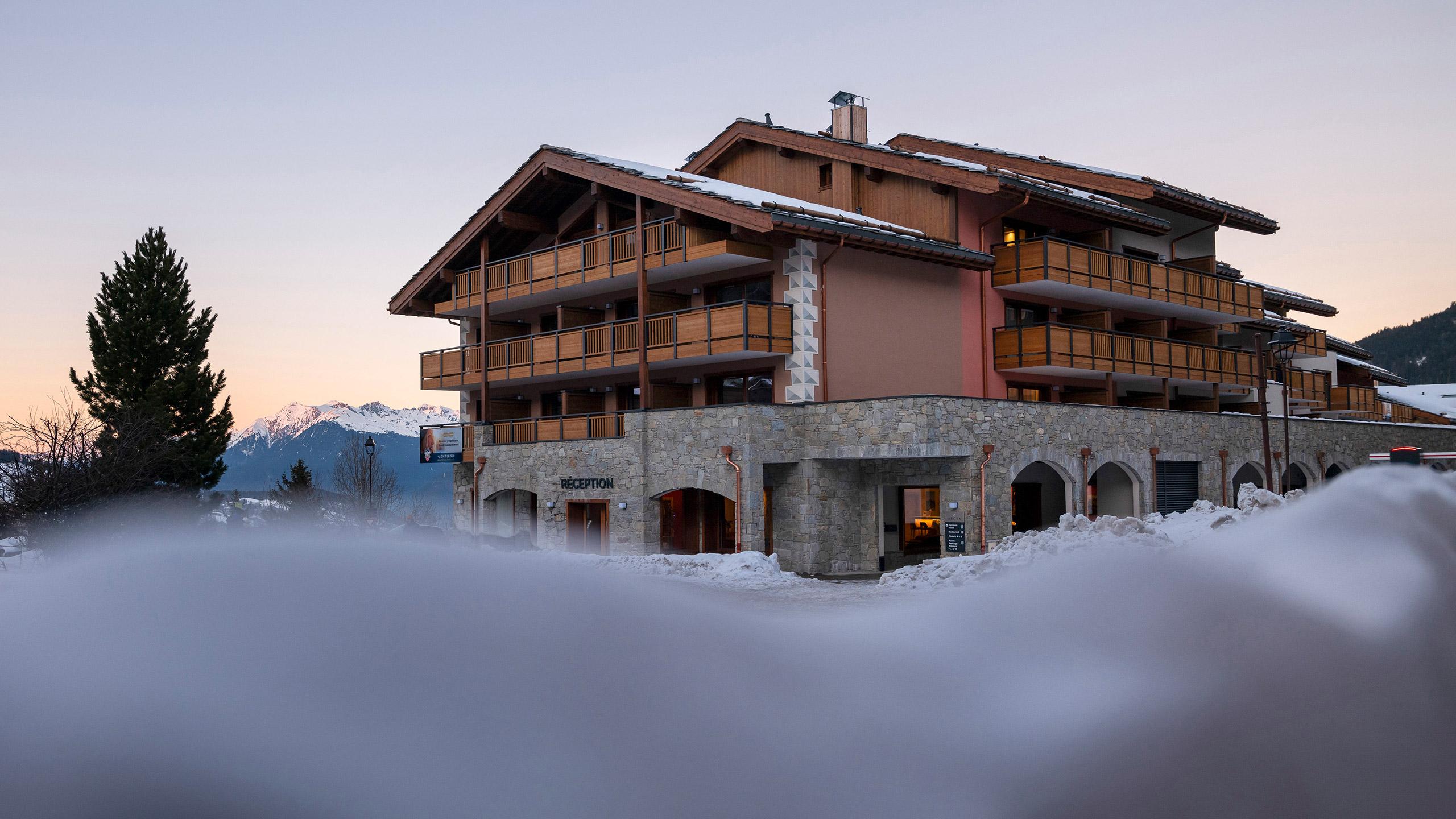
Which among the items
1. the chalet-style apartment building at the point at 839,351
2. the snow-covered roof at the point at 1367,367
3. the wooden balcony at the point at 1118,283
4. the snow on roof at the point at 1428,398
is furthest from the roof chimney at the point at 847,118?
the snow on roof at the point at 1428,398

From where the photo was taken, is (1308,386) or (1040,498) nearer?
(1040,498)

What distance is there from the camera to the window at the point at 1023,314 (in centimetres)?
2788

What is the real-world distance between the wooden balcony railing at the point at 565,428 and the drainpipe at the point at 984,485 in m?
9.40

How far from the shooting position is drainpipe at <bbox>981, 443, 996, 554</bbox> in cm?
2030

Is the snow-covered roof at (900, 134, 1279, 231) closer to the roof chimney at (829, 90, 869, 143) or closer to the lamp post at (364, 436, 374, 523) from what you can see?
the roof chimney at (829, 90, 869, 143)

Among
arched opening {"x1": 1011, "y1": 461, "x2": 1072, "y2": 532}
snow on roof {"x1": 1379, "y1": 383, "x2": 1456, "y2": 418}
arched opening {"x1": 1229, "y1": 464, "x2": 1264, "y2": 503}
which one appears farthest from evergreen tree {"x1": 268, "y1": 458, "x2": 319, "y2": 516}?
snow on roof {"x1": 1379, "y1": 383, "x2": 1456, "y2": 418}

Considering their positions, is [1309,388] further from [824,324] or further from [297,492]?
[297,492]

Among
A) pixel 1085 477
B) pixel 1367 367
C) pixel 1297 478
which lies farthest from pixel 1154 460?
pixel 1367 367

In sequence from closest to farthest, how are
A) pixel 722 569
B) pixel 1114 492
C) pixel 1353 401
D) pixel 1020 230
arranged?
pixel 722 569, pixel 1114 492, pixel 1020 230, pixel 1353 401

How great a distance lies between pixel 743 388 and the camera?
24922 millimetres

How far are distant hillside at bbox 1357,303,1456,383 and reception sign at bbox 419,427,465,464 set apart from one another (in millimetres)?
169542

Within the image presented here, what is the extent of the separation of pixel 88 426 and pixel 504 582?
78.1 feet

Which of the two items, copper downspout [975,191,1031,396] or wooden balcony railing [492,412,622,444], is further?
copper downspout [975,191,1031,396]

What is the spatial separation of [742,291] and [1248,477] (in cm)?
1892
